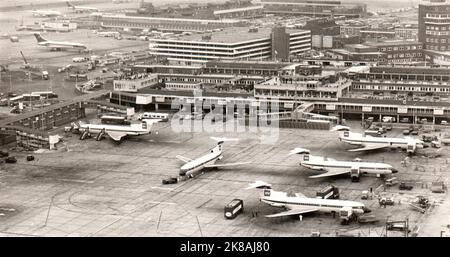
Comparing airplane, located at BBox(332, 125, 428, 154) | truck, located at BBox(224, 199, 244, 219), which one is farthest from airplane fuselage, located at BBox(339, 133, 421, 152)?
truck, located at BBox(224, 199, 244, 219)

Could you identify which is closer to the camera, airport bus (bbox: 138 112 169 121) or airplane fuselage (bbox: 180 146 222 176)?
airplane fuselage (bbox: 180 146 222 176)

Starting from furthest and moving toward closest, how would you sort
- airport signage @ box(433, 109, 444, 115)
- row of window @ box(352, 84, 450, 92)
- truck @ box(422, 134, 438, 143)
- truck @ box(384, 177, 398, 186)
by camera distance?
row of window @ box(352, 84, 450, 92)
airport signage @ box(433, 109, 444, 115)
truck @ box(422, 134, 438, 143)
truck @ box(384, 177, 398, 186)

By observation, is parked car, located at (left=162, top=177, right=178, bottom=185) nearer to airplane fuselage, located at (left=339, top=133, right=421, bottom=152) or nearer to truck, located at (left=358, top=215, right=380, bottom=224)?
truck, located at (left=358, top=215, right=380, bottom=224)

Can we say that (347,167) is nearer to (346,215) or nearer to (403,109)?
(346,215)

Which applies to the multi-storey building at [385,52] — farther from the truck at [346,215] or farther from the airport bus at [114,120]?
the truck at [346,215]
